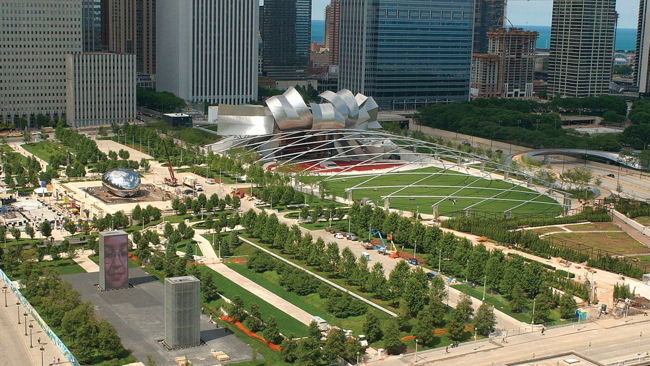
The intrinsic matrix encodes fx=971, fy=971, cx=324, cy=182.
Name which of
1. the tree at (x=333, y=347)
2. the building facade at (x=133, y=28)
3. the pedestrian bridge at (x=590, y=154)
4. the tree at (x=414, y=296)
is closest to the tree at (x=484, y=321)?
the tree at (x=414, y=296)

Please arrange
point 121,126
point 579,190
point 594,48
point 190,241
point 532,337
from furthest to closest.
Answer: point 594,48, point 121,126, point 579,190, point 190,241, point 532,337

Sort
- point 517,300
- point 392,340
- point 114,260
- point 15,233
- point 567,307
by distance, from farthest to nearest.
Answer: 1. point 15,233
2. point 114,260
3. point 517,300
4. point 567,307
5. point 392,340

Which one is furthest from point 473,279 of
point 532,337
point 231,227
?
point 231,227

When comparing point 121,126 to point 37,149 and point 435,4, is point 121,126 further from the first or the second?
point 435,4

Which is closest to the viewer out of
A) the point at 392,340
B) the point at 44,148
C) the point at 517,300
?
the point at 392,340

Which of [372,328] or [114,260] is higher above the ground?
[114,260]

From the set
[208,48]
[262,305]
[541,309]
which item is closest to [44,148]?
[208,48]

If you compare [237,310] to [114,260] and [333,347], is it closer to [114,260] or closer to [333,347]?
[333,347]
